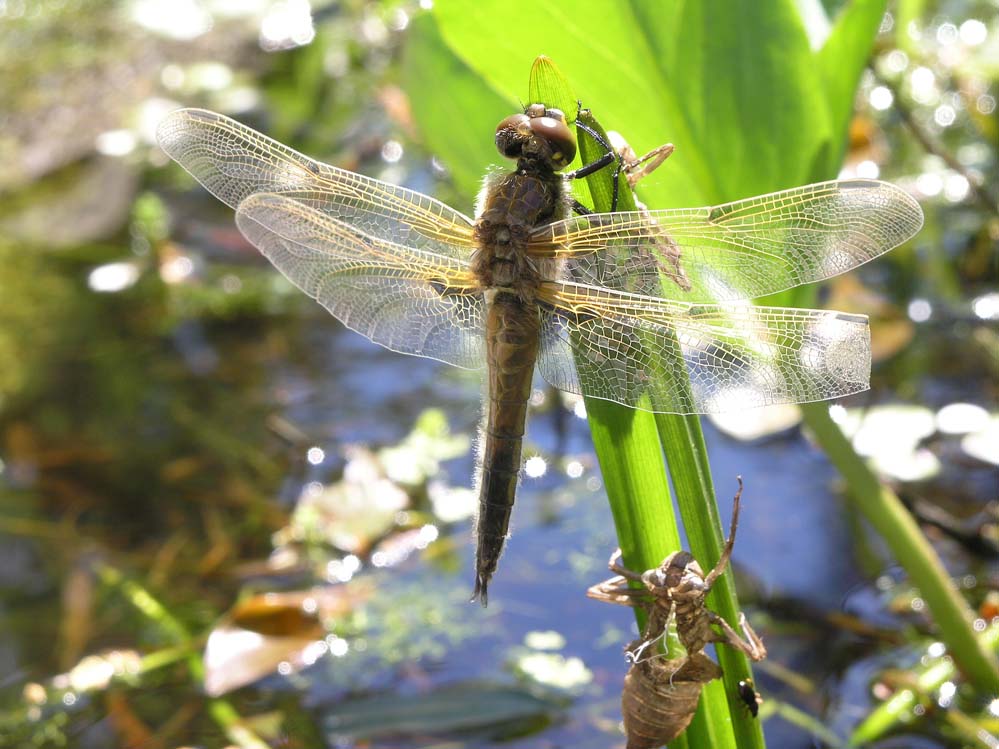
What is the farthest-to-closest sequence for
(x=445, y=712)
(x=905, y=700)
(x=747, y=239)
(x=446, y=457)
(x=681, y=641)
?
(x=446, y=457), (x=445, y=712), (x=905, y=700), (x=747, y=239), (x=681, y=641)

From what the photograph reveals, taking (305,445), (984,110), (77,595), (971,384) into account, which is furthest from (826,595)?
(984,110)

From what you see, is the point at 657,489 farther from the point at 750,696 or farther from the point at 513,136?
the point at 513,136

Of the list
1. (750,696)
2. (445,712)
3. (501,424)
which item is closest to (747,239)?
(501,424)

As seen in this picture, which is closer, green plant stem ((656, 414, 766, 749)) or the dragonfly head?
green plant stem ((656, 414, 766, 749))

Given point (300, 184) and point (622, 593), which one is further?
point (300, 184)

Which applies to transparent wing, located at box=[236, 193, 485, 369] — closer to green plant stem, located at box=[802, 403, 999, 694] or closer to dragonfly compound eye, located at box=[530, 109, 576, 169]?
dragonfly compound eye, located at box=[530, 109, 576, 169]

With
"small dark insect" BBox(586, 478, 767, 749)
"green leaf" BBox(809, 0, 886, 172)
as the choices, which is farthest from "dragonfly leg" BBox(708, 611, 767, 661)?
"green leaf" BBox(809, 0, 886, 172)

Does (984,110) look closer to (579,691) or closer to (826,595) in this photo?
(826,595)

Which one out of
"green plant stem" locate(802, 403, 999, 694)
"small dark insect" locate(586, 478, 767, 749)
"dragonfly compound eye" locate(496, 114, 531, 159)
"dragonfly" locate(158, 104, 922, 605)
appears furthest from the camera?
"green plant stem" locate(802, 403, 999, 694)
